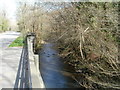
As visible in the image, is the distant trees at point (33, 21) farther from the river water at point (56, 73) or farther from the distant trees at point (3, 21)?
the distant trees at point (3, 21)

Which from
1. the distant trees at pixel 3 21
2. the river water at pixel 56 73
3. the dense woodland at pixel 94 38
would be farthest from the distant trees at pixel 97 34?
the distant trees at pixel 3 21

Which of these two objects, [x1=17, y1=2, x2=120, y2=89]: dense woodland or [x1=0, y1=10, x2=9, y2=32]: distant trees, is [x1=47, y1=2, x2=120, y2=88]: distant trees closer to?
[x1=17, y1=2, x2=120, y2=89]: dense woodland

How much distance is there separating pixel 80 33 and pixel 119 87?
3.71m

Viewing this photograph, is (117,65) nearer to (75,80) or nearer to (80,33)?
(80,33)

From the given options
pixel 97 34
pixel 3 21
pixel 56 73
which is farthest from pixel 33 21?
pixel 3 21

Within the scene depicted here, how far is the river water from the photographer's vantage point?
8.87m

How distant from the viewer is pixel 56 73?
34.3 ft

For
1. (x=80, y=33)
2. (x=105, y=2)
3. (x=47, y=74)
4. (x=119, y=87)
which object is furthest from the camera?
(x=47, y=74)

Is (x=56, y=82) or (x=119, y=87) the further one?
(x=56, y=82)

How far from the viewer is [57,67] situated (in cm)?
1171

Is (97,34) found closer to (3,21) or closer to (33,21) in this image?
(33,21)

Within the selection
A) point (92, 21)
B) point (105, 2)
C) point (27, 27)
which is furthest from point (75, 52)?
point (27, 27)

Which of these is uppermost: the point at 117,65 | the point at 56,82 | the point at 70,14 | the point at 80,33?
the point at 70,14

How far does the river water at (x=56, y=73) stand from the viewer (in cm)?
887
